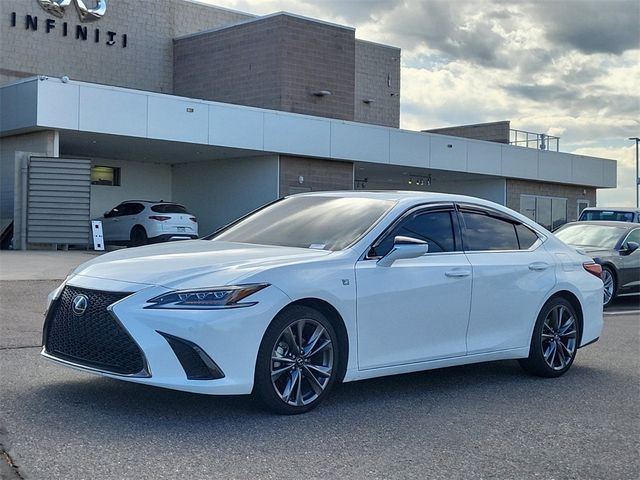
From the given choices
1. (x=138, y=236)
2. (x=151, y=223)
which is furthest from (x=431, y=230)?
(x=138, y=236)

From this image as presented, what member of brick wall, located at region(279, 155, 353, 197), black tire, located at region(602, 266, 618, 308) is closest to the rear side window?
brick wall, located at region(279, 155, 353, 197)

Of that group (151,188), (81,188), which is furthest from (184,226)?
(151,188)

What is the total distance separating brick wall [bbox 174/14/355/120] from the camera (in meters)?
32.9

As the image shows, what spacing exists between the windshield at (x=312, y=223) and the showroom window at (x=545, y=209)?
3490cm

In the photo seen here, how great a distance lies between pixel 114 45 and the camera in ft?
113

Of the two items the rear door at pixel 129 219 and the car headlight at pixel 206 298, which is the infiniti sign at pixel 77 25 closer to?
the rear door at pixel 129 219

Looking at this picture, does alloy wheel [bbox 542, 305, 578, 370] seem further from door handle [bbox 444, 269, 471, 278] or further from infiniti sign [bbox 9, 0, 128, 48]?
infiniti sign [bbox 9, 0, 128, 48]

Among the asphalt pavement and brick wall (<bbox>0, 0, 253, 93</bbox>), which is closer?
the asphalt pavement

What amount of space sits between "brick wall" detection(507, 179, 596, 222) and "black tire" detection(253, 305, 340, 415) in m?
35.0

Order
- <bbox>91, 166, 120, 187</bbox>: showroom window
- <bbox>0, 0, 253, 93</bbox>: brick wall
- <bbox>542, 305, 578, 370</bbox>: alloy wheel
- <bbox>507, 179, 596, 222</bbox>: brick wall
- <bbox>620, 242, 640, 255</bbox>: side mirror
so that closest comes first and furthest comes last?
<bbox>542, 305, 578, 370</bbox>: alloy wheel, <bbox>620, 242, 640, 255</bbox>: side mirror, <bbox>0, 0, 253, 93</bbox>: brick wall, <bbox>91, 166, 120, 187</bbox>: showroom window, <bbox>507, 179, 596, 222</bbox>: brick wall

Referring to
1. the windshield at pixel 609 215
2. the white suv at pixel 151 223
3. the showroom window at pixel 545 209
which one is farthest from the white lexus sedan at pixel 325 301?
Answer: the showroom window at pixel 545 209

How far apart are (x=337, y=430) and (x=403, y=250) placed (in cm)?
143

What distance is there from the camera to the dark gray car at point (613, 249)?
14781 mm

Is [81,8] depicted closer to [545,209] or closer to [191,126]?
[191,126]
